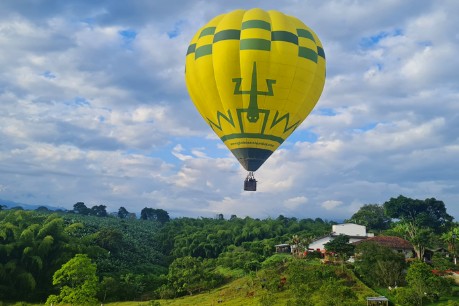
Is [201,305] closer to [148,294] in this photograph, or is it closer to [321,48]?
[148,294]

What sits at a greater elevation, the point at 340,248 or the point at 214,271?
the point at 340,248

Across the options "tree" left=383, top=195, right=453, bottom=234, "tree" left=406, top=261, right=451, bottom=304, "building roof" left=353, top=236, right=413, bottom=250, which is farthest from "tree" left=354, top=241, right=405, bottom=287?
"tree" left=383, top=195, right=453, bottom=234

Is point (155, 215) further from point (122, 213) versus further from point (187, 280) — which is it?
point (187, 280)

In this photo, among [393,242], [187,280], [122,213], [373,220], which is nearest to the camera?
[187,280]

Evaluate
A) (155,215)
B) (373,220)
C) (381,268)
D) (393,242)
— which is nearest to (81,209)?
(155,215)

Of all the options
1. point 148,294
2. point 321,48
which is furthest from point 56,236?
point 321,48

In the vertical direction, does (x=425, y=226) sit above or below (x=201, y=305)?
above

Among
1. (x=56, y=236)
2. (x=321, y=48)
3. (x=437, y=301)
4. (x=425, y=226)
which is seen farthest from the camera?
(x=425, y=226)
